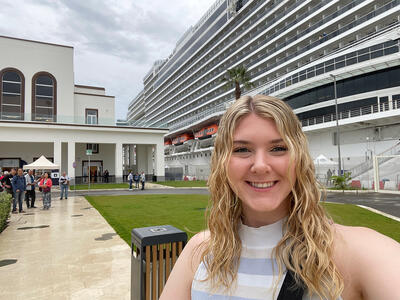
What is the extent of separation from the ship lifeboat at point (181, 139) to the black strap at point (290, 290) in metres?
61.6

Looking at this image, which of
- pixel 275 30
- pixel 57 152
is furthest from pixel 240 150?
pixel 275 30

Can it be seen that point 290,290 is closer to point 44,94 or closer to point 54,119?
point 54,119

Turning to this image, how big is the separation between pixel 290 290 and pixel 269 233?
0.23 m

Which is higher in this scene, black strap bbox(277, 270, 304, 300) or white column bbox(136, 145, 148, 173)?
white column bbox(136, 145, 148, 173)

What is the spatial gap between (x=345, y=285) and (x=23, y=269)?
19.8 feet

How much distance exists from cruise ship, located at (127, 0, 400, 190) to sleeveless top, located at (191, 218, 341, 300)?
23.0 m

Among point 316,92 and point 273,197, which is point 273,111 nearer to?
point 273,197

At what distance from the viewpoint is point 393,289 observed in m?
0.87

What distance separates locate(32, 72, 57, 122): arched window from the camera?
3092 centimetres

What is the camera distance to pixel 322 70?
98.8 feet

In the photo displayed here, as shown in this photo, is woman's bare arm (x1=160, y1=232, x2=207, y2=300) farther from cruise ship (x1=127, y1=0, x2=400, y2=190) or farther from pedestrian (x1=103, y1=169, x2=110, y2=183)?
pedestrian (x1=103, y1=169, x2=110, y2=183)

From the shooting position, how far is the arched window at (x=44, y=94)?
30922mm

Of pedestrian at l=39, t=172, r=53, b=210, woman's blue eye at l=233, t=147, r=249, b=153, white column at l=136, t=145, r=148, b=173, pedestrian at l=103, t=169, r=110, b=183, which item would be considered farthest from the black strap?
white column at l=136, t=145, r=148, b=173

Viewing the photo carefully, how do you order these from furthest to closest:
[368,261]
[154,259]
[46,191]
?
[46,191]
[154,259]
[368,261]
